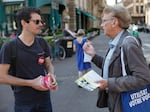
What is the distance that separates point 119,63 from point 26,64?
93 cm

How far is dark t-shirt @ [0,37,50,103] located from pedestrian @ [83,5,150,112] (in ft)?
2.10

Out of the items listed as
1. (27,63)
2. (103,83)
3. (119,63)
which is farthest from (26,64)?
(119,63)

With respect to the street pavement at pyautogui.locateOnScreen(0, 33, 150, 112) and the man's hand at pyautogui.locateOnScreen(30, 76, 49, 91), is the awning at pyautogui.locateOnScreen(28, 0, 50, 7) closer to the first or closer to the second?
the street pavement at pyautogui.locateOnScreen(0, 33, 150, 112)

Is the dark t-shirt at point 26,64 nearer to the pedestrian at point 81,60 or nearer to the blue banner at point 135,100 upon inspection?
the blue banner at point 135,100

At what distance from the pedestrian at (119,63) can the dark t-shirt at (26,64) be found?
0.64m

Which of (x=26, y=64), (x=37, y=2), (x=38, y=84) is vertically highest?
(x=37, y=2)

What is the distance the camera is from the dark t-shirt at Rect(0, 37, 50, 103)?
12.5ft

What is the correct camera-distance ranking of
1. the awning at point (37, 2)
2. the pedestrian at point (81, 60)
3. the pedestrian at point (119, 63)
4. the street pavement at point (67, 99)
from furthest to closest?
the awning at point (37, 2), the pedestrian at point (81, 60), the street pavement at point (67, 99), the pedestrian at point (119, 63)

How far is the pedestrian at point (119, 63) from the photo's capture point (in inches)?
131

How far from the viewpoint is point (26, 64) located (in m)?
3.84

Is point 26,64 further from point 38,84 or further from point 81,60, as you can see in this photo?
point 81,60

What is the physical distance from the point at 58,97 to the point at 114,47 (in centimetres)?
585

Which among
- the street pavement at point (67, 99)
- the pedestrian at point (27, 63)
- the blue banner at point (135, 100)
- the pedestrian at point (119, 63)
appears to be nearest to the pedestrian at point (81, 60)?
the street pavement at point (67, 99)

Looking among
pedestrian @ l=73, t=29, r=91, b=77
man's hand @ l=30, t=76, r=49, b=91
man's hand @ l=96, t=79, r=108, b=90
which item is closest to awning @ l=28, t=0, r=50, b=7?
Result: pedestrian @ l=73, t=29, r=91, b=77
